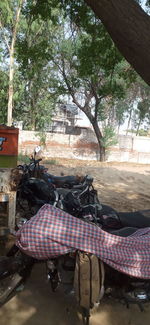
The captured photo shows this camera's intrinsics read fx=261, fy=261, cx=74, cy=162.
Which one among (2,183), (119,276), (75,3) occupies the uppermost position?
(75,3)

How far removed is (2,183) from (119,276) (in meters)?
1.80

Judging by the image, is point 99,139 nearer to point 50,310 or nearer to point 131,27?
point 131,27

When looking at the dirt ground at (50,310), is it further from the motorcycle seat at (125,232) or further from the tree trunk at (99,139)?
the tree trunk at (99,139)

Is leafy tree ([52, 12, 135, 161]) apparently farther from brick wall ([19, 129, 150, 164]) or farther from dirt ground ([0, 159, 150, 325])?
dirt ground ([0, 159, 150, 325])

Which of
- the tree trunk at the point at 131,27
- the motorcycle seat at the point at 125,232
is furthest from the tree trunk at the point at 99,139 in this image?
the motorcycle seat at the point at 125,232

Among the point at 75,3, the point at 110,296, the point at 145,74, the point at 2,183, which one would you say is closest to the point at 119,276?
the point at 110,296

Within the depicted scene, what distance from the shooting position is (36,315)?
8.38ft

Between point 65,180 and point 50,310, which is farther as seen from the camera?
point 65,180

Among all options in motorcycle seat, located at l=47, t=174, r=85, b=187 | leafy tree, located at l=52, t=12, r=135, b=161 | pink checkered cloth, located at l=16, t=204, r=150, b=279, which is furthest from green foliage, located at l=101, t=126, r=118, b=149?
pink checkered cloth, located at l=16, t=204, r=150, b=279

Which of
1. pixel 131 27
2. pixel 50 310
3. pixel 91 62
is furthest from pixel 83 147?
pixel 50 310

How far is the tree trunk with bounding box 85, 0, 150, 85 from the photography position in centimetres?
284

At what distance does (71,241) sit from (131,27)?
91.7 inches

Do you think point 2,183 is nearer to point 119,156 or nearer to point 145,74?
point 145,74

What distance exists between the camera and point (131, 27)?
2.85m
